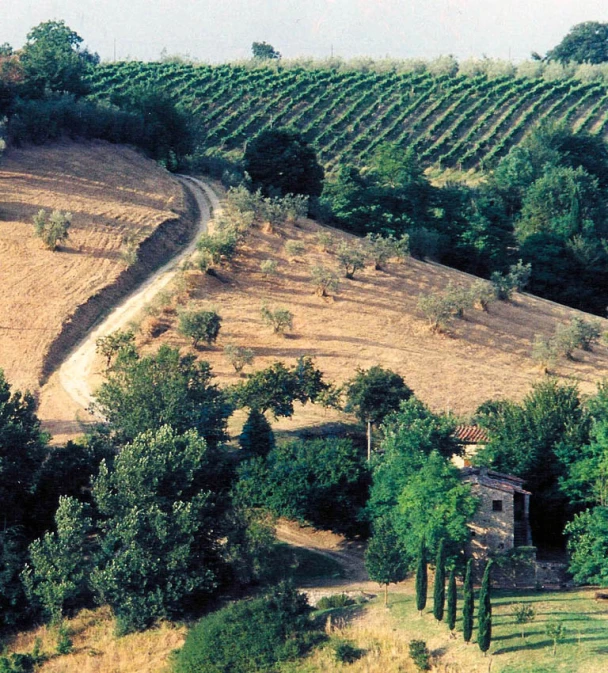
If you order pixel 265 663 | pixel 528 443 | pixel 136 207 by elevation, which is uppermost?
pixel 136 207

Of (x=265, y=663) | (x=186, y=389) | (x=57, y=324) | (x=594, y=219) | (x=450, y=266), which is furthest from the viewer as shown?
(x=594, y=219)

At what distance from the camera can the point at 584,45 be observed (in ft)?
424

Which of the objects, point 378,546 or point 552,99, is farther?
point 552,99

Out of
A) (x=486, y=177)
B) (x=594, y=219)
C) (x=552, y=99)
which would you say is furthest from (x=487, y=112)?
(x=594, y=219)

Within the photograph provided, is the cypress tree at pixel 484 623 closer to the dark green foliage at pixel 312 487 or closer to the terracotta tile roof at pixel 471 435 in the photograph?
the dark green foliage at pixel 312 487

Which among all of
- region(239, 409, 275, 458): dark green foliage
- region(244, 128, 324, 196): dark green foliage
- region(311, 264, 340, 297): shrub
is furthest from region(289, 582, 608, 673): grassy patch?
region(244, 128, 324, 196): dark green foliage

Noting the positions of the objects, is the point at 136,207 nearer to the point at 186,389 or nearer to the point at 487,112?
the point at 186,389

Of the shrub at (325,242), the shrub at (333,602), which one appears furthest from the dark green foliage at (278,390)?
the shrub at (325,242)

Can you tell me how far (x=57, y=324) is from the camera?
51875mm

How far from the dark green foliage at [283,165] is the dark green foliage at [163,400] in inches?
1242

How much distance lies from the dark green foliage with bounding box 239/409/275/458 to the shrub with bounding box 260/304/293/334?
426 inches

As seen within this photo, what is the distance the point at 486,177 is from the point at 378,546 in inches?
2337

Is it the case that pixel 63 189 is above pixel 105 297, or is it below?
above

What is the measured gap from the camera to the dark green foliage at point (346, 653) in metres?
32.2
